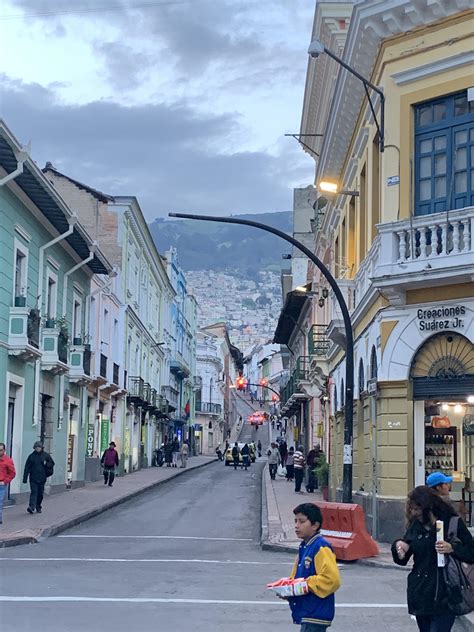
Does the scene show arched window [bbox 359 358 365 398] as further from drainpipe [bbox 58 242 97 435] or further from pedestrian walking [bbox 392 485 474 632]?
pedestrian walking [bbox 392 485 474 632]

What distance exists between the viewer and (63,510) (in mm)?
23453

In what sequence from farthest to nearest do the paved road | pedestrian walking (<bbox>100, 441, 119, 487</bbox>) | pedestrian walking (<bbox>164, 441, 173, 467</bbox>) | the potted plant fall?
pedestrian walking (<bbox>164, 441, 173, 467</bbox>) → pedestrian walking (<bbox>100, 441, 119, 487</bbox>) → the potted plant → the paved road

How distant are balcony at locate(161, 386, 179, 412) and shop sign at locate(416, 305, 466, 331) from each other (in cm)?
4816

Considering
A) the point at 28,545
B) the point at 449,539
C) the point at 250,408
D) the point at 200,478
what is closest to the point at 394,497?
the point at 28,545

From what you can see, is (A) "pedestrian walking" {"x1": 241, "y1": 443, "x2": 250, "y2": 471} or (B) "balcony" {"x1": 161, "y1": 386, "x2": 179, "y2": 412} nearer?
(A) "pedestrian walking" {"x1": 241, "y1": 443, "x2": 250, "y2": 471}

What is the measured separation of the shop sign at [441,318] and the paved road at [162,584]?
454cm

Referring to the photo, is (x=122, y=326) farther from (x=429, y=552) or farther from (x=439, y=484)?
(x=429, y=552)

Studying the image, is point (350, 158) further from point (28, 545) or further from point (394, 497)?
point (28, 545)

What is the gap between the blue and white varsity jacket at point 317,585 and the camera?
20.7ft

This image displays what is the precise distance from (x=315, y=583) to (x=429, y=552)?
0.95 m

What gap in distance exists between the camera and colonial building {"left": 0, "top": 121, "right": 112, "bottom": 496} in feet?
78.9

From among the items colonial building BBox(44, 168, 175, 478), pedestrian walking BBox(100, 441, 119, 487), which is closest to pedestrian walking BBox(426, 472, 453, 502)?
pedestrian walking BBox(100, 441, 119, 487)

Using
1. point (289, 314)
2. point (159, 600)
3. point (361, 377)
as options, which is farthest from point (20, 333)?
point (289, 314)

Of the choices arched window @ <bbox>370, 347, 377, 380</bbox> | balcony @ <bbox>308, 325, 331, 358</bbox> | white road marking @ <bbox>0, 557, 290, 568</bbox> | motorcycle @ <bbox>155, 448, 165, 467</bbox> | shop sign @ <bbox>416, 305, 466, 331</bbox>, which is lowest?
white road marking @ <bbox>0, 557, 290, 568</bbox>
